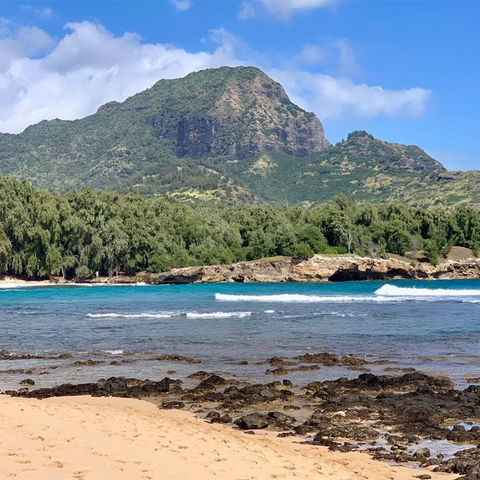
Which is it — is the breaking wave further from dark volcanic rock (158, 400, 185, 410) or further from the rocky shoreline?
dark volcanic rock (158, 400, 185, 410)

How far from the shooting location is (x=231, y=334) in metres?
32.9

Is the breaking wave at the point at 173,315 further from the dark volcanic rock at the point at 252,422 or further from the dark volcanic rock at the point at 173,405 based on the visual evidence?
the dark volcanic rock at the point at 252,422

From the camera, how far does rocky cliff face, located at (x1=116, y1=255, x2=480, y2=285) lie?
315 ft

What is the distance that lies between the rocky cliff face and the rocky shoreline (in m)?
74.8

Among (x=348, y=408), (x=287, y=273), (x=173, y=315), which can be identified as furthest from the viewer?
(x=287, y=273)

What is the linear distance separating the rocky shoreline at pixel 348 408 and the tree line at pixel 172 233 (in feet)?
254

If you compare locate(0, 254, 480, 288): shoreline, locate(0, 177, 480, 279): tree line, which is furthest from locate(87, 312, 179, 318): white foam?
locate(0, 254, 480, 288): shoreline

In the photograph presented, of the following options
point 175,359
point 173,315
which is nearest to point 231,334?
point 175,359

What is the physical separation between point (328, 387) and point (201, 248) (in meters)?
91.6

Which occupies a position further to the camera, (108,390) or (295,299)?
(295,299)

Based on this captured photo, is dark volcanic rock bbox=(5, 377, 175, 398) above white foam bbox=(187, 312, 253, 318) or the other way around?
the other way around

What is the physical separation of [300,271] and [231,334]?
65.5 meters

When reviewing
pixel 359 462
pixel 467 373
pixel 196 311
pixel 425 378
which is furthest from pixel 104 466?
pixel 196 311

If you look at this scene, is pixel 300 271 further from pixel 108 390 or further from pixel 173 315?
pixel 108 390
